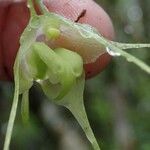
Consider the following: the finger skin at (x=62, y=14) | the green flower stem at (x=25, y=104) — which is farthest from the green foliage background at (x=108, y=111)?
the green flower stem at (x=25, y=104)

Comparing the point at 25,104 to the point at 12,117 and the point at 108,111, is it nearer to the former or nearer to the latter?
the point at 12,117

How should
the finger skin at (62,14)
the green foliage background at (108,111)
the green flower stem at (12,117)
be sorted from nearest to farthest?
the green flower stem at (12,117) → the finger skin at (62,14) → the green foliage background at (108,111)

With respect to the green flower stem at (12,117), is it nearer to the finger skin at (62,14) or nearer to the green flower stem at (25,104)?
the green flower stem at (25,104)

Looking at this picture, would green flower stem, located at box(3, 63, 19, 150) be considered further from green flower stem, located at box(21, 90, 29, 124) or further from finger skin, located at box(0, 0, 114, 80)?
finger skin, located at box(0, 0, 114, 80)

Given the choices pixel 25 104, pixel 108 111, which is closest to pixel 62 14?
pixel 25 104

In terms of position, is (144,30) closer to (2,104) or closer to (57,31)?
(2,104)

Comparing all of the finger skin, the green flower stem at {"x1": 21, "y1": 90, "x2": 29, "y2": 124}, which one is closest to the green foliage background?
the finger skin

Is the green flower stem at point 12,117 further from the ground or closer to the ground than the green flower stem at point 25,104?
further from the ground

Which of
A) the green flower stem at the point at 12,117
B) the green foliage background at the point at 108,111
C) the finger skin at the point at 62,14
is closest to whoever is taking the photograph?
the green flower stem at the point at 12,117
